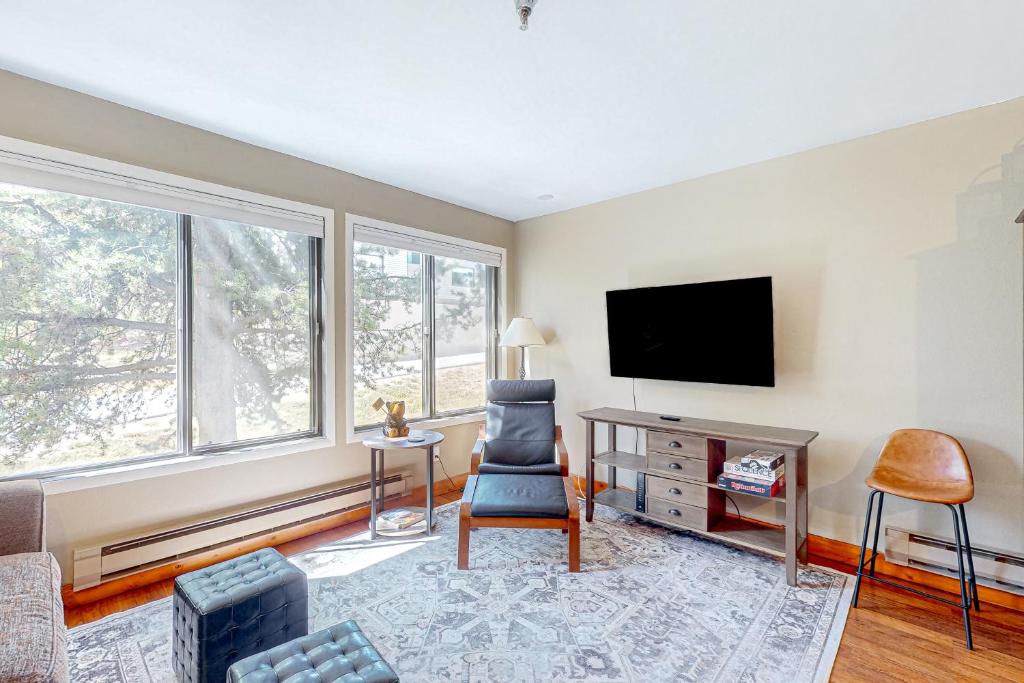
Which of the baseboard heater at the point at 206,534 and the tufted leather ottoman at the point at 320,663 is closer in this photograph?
the tufted leather ottoman at the point at 320,663

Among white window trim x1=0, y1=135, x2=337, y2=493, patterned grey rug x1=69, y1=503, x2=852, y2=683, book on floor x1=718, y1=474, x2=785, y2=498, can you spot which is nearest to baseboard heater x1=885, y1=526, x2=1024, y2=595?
patterned grey rug x1=69, y1=503, x2=852, y2=683

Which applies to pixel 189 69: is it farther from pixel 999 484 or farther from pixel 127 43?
pixel 999 484

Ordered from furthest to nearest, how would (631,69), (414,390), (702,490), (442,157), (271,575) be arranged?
(414,390) < (442,157) < (702,490) < (631,69) < (271,575)

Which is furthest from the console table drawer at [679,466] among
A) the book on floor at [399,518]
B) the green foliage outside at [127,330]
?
the green foliage outside at [127,330]

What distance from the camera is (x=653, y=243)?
3.69m

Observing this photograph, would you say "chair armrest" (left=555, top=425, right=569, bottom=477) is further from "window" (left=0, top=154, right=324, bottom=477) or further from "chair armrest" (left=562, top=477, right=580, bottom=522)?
"window" (left=0, top=154, right=324, bottom=477)

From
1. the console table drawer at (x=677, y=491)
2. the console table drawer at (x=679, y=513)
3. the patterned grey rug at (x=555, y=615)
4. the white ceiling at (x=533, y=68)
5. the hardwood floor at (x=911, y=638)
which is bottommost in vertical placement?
the hardwood floor at (x=911, y=638)

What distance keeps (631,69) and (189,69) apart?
1.99m

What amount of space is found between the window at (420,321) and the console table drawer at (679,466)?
1826mm

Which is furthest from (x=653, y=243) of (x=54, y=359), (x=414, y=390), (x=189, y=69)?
(x=54, y=359)

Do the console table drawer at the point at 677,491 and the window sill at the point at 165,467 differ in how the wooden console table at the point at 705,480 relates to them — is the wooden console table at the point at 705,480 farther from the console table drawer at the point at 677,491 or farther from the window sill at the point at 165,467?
the window sill at the point at 165,467

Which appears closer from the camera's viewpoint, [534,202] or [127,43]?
[127,43]

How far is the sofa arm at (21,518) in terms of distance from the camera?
6.09 feet

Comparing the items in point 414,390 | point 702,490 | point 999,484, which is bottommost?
point 702,490
